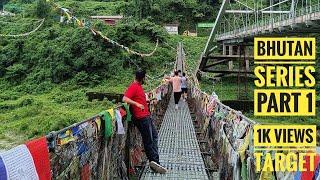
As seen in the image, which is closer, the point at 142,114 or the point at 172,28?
the point at 142,114

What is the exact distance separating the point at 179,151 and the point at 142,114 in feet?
6.71

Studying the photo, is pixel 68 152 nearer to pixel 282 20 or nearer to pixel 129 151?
pixel 129 151

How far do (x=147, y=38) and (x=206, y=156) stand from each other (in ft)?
99.6

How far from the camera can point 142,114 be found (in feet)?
17.8

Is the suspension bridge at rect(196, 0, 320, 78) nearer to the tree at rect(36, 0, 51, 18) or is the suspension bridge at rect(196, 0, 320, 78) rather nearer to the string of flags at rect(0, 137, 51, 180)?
the tree at rect(36, 0, 51, 18)

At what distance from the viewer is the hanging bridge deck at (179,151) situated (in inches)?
231

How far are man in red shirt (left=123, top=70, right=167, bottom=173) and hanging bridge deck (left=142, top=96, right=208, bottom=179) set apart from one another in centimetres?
26

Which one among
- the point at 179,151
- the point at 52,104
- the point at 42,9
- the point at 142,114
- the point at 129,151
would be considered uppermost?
the point at 42,9

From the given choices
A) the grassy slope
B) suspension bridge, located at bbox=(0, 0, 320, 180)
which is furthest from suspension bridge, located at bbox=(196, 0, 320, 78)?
suspension bridge, located at bbox=(0, 0, 320, 180)

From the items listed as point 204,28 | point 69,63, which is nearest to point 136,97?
point 69,63

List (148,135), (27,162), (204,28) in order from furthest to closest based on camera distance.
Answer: (204,28) < (148,135) < (27,162)

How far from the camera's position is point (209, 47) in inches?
1225

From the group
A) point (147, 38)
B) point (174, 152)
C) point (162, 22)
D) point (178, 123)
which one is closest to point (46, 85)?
point (147, 38)

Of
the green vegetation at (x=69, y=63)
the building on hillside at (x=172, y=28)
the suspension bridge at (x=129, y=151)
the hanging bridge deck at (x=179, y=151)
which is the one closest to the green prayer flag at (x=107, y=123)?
the suspension bridge at (x=129, y=151)
